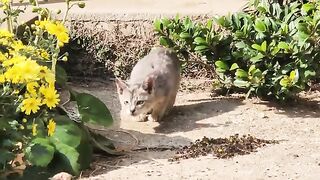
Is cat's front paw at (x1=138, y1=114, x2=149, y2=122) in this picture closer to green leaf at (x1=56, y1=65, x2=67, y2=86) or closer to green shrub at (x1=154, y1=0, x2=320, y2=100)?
green shrub at (x1=154, y1=0, x2=320, y2=100)

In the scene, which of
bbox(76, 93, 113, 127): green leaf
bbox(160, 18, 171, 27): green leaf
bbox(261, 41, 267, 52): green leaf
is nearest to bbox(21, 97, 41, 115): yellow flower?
bbox(76, 93, 113, 127): green leaf

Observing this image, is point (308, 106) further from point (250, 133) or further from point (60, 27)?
point (60, 27)

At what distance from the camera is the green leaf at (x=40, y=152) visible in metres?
4.14

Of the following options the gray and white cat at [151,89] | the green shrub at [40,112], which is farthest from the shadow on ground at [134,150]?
the gray and white cat at [151,89]

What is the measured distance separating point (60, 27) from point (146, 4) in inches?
169

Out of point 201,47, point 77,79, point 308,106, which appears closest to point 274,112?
point 308,106

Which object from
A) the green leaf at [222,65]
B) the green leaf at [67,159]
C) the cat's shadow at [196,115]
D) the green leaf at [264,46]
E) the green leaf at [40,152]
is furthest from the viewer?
the green leaf at [222,65]

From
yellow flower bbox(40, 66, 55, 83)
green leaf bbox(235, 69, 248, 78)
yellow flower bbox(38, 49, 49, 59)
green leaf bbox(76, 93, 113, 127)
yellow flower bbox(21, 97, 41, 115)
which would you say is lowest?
green leaf bbox(235, 69, 248, 78)

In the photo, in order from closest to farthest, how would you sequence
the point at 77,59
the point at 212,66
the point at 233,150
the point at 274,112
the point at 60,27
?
the point at 60,27 → the point at 233,150 → the point at 274,112 → the point at 212,66 → the point at 77,59

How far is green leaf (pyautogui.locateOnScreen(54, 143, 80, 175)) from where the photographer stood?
504 cm

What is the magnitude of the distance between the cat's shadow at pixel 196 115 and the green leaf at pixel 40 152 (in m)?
1.65

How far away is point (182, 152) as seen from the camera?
5.73 meters

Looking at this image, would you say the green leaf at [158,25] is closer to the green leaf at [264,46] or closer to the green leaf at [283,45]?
the green leaf at [264,46]

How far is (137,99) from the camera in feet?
21.9
